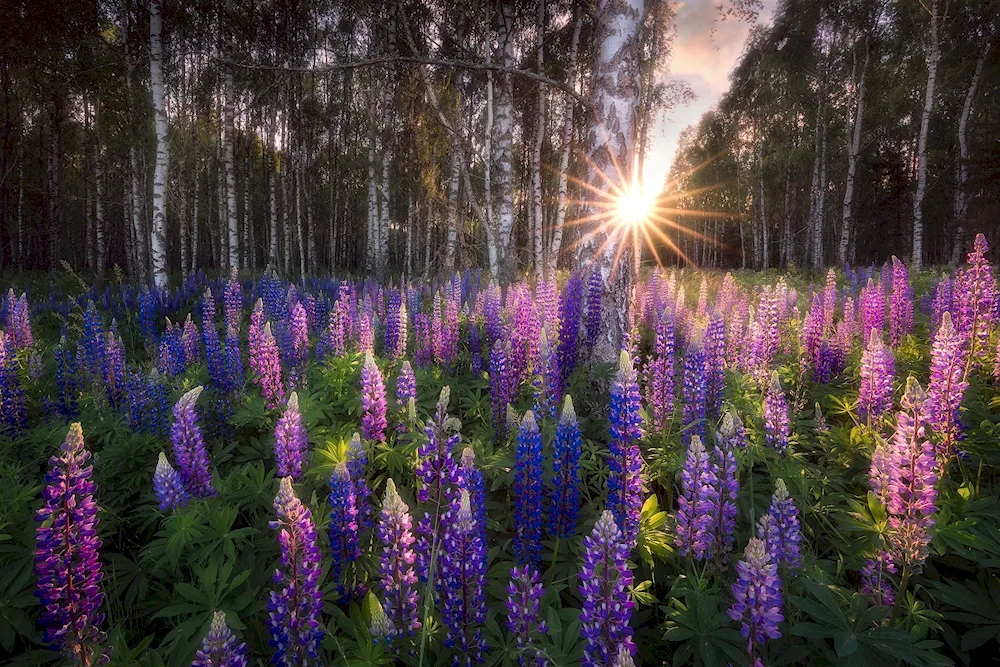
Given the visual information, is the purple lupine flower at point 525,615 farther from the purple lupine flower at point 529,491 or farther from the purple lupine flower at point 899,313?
the purple lupine flower at point 899,313

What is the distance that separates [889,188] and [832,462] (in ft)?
129

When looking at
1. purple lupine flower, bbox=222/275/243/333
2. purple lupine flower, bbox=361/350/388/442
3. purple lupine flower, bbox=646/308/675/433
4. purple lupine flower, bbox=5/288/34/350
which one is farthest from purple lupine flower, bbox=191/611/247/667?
purple lupine flower, bbox=5/288/34/350

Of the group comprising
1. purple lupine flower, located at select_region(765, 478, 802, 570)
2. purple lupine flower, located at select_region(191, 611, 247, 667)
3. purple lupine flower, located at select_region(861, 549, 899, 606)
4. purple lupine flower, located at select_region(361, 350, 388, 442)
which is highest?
purple lupine flower, located at select_region(361, 350, 388, 442)

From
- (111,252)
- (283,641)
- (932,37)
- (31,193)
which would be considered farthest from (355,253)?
(283,641)

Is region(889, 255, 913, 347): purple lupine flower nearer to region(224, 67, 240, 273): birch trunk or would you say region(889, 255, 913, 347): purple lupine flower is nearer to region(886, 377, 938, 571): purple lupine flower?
region(886, 377, 938, 571): purple lupine flower

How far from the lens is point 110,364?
4.28 m

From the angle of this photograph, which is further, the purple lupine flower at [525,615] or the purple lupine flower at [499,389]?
the purple lupine flower at [499,389]

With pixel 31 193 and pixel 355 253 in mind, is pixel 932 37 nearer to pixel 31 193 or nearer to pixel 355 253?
pixel 355 253

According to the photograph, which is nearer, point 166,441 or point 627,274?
point 166,441

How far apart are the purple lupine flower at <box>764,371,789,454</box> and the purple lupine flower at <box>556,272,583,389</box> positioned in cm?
159

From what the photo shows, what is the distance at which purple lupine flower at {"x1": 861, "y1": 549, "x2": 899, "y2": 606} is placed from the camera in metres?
1.92

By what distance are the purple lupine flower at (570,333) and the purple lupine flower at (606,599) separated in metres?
2.62

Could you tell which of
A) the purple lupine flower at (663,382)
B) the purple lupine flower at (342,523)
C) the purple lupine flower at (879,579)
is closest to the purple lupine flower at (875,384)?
the purple lupine flower at (663,382)

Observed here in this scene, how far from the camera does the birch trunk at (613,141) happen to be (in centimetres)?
448
